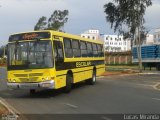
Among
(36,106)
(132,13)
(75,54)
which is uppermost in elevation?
(132,13)

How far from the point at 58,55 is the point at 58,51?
0.22 m

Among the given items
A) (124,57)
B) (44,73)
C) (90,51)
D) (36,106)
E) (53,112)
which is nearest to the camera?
(53,112)

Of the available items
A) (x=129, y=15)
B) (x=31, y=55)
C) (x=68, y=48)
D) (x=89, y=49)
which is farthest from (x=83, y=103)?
(x=129, y=15)

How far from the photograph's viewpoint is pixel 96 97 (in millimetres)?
19406

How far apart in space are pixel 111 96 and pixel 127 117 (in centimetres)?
671

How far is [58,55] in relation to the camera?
19.8 m

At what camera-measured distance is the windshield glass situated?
19094mm

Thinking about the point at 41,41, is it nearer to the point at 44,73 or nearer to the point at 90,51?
the point at 44,73

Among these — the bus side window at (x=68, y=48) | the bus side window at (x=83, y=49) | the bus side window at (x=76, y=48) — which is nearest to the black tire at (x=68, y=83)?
the bus side window at (x=68, y=48)

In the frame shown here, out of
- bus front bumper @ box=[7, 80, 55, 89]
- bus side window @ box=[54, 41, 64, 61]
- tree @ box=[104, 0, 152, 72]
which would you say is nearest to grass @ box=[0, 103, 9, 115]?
Result: bus front bumper @ box=[7, 80, 55, 89]

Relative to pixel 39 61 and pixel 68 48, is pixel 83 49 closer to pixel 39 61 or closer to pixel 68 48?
pixel 68 48

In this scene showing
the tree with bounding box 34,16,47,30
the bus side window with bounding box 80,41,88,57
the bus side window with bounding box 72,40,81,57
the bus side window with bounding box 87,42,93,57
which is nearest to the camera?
the bus side window with bounding box 72,40,81,57

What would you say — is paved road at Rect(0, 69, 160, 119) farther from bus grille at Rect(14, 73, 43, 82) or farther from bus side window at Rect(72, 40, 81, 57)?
bus side window at Rect(72, 40, 81, 57)

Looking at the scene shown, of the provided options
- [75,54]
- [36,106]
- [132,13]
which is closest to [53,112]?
[36,106]
